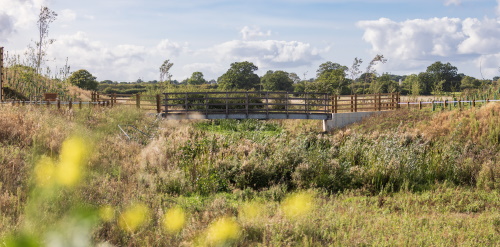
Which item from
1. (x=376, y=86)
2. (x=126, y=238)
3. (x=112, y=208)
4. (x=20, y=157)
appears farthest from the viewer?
(x=376, y=86)

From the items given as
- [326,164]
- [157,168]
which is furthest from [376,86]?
[157,168]

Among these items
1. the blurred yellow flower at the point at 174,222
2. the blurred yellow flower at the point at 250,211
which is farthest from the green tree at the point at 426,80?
the blurred yellow flower at the point at 174,222

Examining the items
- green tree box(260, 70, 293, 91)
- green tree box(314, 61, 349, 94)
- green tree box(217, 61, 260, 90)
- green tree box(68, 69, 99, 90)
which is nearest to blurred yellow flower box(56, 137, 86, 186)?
green tree box(314, 61, 349, 94)

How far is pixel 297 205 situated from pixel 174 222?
3.53 m

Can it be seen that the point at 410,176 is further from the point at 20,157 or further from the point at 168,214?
the point at 20,157

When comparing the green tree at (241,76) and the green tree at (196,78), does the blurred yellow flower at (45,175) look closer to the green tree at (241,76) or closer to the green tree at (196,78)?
the green tree at (241,76)

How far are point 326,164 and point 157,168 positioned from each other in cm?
477

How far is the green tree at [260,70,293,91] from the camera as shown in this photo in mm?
59344

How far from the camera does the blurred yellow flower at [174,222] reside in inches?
280

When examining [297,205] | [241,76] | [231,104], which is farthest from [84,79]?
[297,205]

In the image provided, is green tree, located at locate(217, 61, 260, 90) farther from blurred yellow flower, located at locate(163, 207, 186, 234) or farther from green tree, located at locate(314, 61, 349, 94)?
blurred yellow flower, located at locate(163, 207, 186, 234)

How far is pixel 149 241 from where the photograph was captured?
6.63 meters

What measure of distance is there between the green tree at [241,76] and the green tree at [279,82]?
1742mm

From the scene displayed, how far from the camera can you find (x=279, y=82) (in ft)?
197
